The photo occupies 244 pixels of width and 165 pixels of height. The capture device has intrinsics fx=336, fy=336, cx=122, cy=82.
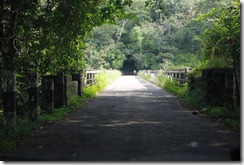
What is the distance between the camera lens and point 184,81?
18953 millimetres

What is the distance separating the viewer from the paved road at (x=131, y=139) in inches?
218

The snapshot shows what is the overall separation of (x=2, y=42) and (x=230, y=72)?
7.01 m

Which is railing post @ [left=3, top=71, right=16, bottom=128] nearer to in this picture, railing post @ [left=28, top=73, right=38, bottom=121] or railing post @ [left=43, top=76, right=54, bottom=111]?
railing post @ [left=28, top=73, right=38, bottom=121]

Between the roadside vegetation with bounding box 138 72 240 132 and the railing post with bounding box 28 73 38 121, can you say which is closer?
the roadside vegetation with bounding box 138 72 240 132

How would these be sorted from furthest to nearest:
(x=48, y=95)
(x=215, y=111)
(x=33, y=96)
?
(x=48, y=95) < (x=215, y=111) < (x=33, y=96)

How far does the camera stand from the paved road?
554 cm

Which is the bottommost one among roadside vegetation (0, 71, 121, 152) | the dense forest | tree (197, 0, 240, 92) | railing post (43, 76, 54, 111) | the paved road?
the paved road

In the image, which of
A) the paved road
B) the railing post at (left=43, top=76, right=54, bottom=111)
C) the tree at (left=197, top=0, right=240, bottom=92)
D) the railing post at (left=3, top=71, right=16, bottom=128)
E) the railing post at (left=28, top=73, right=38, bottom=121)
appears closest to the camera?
the paved road

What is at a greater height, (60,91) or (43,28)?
(43,28)

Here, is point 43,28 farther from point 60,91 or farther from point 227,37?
point 227,37

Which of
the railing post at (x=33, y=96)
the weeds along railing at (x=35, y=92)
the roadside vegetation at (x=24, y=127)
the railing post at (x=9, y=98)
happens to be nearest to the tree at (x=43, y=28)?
the weeds along railing at (x=35, y=92)

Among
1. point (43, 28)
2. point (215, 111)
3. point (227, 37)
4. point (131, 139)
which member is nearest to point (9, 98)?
point (131, 139)

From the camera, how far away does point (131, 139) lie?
6805 millimetres

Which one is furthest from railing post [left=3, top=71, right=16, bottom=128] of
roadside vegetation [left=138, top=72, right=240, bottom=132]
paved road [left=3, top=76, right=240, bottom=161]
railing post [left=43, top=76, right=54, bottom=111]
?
roadside vegetation [left=138, top=72, right=240, bottom=132]
